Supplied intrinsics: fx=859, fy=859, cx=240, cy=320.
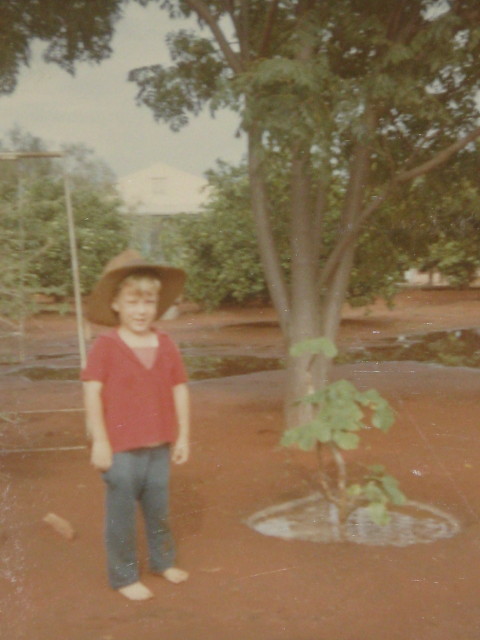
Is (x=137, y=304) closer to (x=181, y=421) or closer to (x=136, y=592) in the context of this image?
(x=181, y=421)

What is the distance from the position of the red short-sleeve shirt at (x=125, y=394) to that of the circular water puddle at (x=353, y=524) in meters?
1.38

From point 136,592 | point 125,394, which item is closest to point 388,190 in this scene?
point 125,394

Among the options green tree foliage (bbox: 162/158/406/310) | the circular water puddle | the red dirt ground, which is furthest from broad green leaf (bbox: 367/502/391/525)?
green tree foliage (bbox: 162/158/406/310)

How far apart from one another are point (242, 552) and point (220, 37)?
506cm

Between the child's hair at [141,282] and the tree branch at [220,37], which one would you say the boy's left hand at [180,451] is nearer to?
the child's hair at [141,282]

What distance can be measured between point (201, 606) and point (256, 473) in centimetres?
259

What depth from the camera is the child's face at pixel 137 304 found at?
3.96 metres

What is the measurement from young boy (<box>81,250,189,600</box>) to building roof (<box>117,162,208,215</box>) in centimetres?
3728

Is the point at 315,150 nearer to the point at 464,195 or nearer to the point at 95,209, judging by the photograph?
the point at 464,195

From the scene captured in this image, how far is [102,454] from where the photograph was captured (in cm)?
383

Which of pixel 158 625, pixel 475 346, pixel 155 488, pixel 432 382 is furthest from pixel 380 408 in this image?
pixel 475 346

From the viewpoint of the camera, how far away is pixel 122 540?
397 centimetres

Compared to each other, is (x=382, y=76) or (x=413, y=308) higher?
(x=382, y=76)

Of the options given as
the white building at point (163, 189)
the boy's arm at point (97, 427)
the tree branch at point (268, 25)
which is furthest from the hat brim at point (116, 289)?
the white building at point (163, 189)
